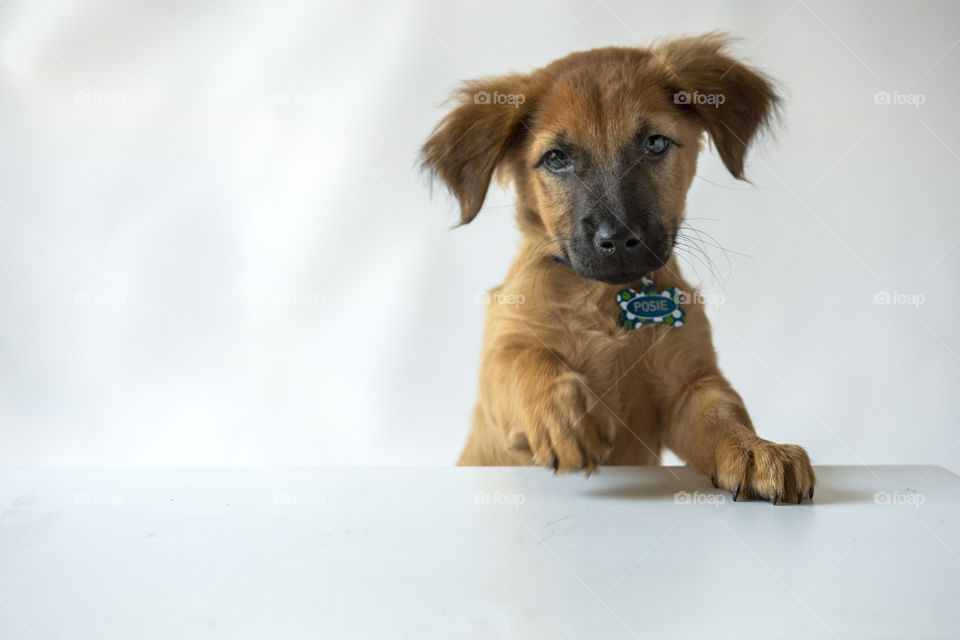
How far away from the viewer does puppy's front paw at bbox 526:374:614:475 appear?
2473mm

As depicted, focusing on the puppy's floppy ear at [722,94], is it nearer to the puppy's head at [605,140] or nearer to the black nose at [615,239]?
the puppy's head at [605,140]

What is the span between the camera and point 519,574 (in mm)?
1973

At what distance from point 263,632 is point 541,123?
170 cm

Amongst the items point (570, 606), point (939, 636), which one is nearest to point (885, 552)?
point (939, 636)

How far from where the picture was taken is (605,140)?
271 centimetres

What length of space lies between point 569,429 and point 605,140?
0.82 meters
